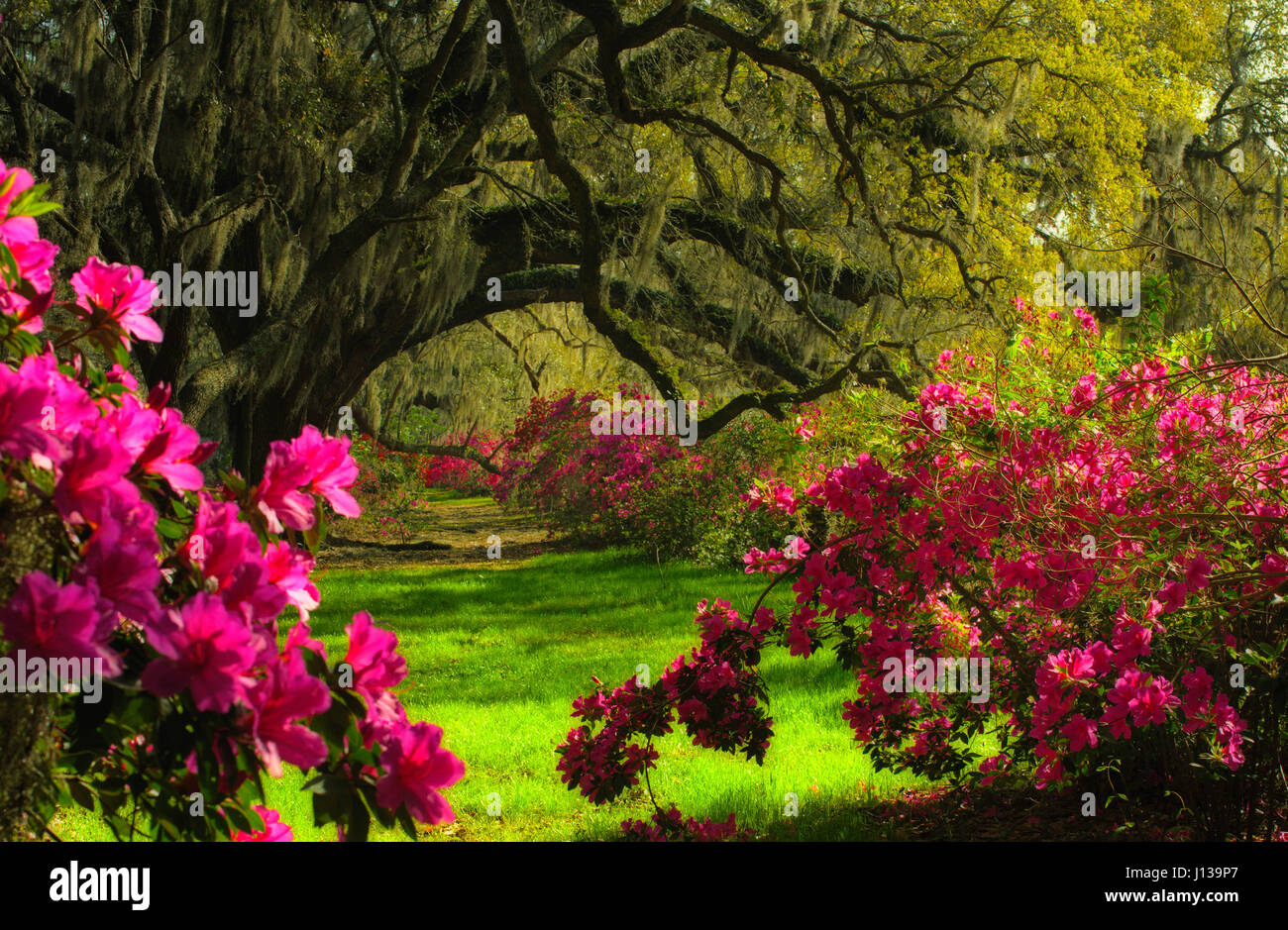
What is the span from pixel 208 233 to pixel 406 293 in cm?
182

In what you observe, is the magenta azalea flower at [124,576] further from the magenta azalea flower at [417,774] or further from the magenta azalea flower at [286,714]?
the magenta azalea flower at [417,774]

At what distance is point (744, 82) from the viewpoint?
25.7 feet

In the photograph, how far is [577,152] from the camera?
8609 millimetres

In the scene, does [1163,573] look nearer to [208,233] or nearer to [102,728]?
[102,728]

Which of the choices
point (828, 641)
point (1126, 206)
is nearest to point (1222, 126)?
point (1126, 206)

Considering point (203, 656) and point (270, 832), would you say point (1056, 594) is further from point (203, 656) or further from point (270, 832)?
point (203, 656)

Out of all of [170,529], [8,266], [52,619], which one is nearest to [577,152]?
[8,266]

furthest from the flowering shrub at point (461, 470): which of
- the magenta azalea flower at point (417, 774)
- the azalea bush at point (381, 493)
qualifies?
the magenta azalea flower at point (417, 774)

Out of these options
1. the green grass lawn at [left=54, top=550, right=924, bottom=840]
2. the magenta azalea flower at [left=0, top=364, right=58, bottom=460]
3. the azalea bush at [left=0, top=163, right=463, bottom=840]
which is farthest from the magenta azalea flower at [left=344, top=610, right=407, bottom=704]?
the green grass lawn at [left=54, top=550, right=924, bottom=840]

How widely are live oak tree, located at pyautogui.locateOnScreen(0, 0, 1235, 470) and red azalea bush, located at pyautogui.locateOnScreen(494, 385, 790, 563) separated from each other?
191 cm

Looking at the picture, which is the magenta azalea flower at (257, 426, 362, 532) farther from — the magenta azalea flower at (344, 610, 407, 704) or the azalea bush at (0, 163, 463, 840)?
the magenta azalea flower at (344, 610, 407, 704)

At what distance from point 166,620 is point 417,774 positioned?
12.2 inches

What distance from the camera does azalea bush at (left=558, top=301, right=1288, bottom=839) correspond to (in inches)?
107
